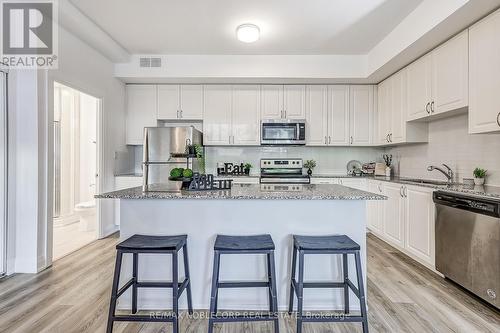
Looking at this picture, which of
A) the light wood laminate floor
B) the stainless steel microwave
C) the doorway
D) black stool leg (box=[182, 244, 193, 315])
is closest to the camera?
the light wood laminate floor

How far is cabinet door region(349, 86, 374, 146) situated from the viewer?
455 centimetres

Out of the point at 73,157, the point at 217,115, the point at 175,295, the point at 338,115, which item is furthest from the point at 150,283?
the point at 73,157

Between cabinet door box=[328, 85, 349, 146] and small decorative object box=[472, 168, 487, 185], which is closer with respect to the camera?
small decorative object box=[472, 168, 487, 185]

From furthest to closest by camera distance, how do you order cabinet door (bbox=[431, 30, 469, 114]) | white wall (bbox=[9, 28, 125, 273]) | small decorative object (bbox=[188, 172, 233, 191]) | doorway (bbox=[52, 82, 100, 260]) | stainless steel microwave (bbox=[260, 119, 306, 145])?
1. doorway (bbox=[52, 82, 100, 260])
2. stainless steel microwave (bbox=[260, 119, 306, 145])
3. white wall (bbox=[9, 28, 125, 273])
4. cabinet door (bbox=[431, 30, 469, 114])
5. small decorative object (bbox=[188, 172, 233, 191])

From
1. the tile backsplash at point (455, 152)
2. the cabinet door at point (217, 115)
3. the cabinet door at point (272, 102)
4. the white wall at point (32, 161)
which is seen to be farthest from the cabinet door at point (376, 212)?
the white wall at point (32, 161)

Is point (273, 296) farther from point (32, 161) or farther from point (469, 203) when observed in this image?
point (32, 161)

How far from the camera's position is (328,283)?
2.02 meters

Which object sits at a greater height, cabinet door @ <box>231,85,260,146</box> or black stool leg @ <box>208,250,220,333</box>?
cabinet door @ <box>231,85,260,146</box>

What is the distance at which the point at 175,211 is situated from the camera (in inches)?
83.9

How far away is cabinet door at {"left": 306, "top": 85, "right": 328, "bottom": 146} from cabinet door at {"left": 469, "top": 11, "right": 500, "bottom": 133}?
2159mm

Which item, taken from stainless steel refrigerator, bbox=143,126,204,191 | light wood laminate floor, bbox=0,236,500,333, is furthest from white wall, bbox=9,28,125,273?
stainless steel refrigerator, bbox=143,126,204,191

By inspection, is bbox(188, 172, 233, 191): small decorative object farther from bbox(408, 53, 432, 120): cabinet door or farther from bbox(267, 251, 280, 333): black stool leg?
bbox(408, 53, 432, 120): cabinet door

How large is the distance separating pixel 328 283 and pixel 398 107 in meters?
2.94

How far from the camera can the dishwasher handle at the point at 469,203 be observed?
81.0 inches
